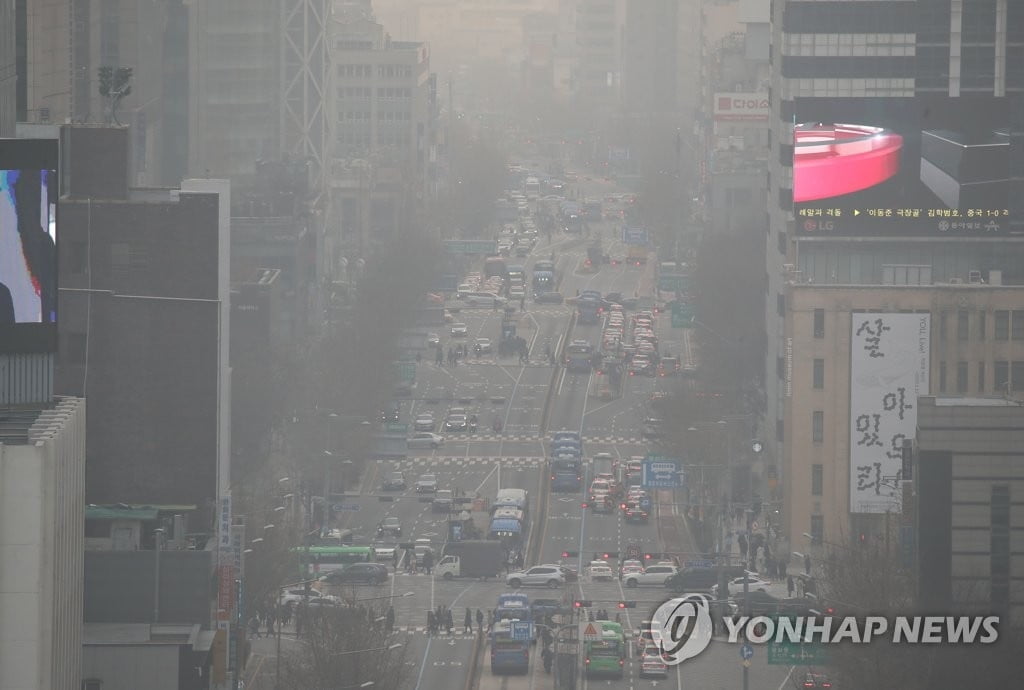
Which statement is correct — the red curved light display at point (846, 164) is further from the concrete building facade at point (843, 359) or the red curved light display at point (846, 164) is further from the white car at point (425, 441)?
the white car at point (425, 441)

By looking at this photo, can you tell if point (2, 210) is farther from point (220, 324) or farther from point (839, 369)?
point (839, 369)

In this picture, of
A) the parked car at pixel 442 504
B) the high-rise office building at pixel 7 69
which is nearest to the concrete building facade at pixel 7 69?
the high-rise office building at pixel 7 69

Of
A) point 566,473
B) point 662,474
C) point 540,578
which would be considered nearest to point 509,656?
point 540,578

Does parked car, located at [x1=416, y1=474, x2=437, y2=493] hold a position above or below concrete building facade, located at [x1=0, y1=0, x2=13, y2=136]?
below

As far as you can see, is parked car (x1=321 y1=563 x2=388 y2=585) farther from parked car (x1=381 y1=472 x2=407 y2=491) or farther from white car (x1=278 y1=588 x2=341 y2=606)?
parked car (x1=381 y1=472 x2=407 y2=491)

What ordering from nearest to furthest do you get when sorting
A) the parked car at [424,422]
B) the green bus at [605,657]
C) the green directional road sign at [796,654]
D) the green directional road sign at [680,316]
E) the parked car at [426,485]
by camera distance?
the green directional road sign at [796,654] → the green bus at [605,657] → the parked car at [426,485] → the parked car at [424,422] → the green directional road sign at [680,316]

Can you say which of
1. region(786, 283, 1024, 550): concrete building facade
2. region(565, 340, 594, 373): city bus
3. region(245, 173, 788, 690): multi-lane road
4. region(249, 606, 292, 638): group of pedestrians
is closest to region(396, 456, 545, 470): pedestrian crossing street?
region(245, 173, 788, 690): multi-lane road
